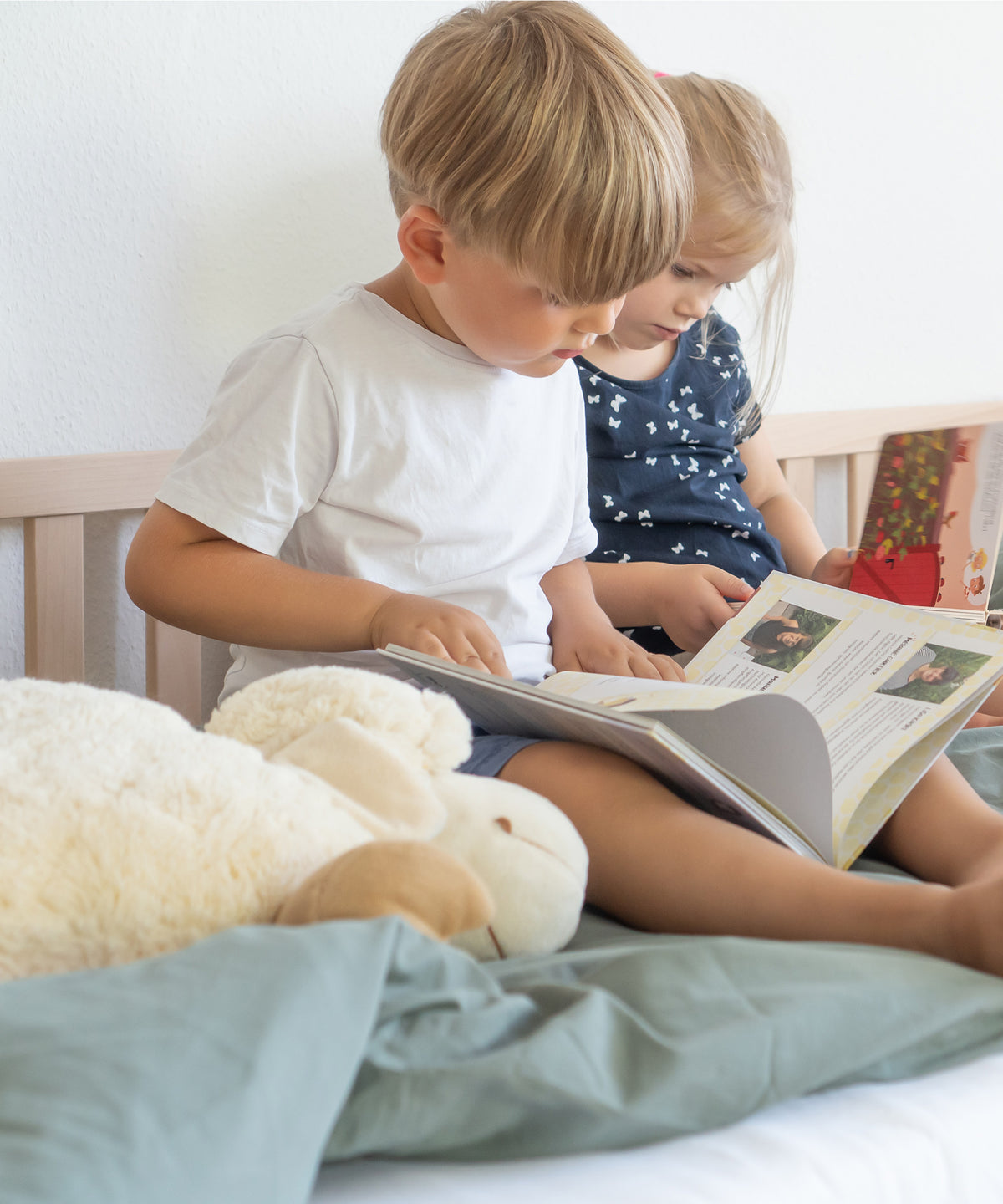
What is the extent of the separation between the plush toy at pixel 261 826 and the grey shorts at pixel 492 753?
10 cm

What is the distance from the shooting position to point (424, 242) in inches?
31.0

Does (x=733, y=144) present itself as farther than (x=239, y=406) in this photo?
Yes

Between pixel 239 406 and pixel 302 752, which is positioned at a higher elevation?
pixel 239 406

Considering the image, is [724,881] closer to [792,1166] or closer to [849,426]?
[792,1166]

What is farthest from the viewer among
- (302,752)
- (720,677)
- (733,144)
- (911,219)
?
(911,219)

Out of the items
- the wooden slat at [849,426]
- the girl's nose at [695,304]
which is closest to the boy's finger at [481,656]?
the girl's nose at [695,304]

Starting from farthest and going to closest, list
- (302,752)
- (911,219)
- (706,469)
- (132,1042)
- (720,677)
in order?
(911,219) < (706,469) < (720,677) < (302,752) < (132,1042)

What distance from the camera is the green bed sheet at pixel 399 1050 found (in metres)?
0.31

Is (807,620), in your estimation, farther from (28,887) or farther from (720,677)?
(28,887)

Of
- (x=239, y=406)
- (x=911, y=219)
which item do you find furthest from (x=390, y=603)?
(x=911, y=219)

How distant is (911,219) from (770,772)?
4.18 feet

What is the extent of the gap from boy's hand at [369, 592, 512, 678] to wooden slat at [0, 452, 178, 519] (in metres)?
0.37

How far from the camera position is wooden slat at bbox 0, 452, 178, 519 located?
0.95 metres

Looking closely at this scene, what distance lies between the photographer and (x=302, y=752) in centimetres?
53
